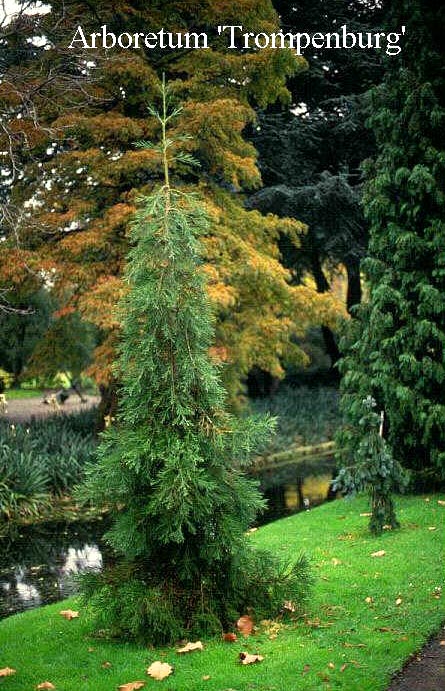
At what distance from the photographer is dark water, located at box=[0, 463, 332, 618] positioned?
8.64m

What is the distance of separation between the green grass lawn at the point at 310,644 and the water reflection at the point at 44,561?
1.50 m

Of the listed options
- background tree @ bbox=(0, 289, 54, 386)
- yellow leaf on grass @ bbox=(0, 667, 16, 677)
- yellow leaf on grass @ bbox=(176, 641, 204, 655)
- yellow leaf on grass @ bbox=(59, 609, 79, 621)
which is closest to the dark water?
yellow leaf on grass @ bbox=(59, 609, 79, 621)

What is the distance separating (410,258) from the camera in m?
10.9

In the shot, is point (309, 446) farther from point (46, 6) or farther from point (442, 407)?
point (46, 6)

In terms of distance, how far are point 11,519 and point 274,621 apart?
7437 millimetres

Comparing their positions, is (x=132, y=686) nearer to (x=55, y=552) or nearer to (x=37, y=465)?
(x=55, y=552)

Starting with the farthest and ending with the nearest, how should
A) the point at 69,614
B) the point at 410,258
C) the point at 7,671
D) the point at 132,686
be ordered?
1. the point at 410,258
2. the point at 69,614
3. the point at 7,671
4. the point at 132,686

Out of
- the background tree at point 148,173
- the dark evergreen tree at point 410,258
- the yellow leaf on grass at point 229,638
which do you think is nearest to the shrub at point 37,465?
the background tree at point 148,173

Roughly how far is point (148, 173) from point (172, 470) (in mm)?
9815

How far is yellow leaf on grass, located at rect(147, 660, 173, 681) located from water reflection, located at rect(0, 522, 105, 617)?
2.95 m

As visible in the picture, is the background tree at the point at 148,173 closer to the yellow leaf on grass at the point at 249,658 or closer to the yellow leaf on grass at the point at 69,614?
the yellow leaf on grass at the point at 69,614

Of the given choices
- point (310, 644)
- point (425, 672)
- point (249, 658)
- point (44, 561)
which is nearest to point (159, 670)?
point (249, 658)

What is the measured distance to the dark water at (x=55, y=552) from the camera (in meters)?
8.64

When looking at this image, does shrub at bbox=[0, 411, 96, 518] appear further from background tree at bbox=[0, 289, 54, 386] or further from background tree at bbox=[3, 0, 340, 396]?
background tree at bbox=[3, 0, 340, 396]
